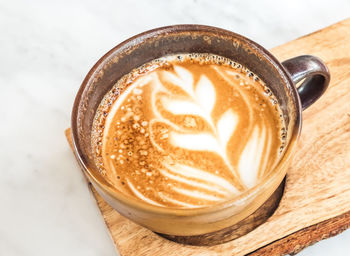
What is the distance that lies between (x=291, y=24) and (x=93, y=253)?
75 centimetres

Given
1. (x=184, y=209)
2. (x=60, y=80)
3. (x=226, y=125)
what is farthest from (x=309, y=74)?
(x=60, y=80)

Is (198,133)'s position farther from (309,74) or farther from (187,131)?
(309,74)

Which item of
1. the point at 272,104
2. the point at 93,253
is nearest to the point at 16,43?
the point at 93,253

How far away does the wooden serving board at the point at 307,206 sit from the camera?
0.85m

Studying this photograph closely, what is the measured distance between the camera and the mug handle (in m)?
0.82

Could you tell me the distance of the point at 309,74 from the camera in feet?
2.73

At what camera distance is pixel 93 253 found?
979 millimetres

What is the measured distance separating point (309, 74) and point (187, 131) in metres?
0.23

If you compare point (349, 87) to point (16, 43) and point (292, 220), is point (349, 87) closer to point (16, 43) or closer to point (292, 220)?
point (292, 220)

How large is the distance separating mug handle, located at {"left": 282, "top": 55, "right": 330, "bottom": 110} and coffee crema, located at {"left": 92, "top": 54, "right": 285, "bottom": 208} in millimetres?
68

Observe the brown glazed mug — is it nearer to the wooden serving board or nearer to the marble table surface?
the wooden serving board

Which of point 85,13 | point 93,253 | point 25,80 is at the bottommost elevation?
point 93,253

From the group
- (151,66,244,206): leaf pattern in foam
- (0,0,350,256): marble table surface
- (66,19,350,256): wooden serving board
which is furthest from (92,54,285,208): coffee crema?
(0,0,350,256): marble table surface

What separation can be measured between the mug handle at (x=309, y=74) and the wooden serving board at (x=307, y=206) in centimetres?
10
